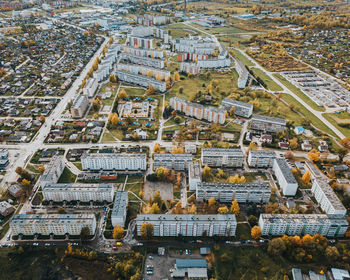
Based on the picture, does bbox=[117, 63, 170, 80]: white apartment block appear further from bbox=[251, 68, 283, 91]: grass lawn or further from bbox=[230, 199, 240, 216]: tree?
bbox=[230, 199, 240, 216]: tree

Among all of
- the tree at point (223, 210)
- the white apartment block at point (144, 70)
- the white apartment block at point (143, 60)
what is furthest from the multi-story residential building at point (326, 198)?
the white apartment block at point (143, 60)

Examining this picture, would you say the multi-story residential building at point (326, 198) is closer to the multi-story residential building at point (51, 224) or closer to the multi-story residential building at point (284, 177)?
the multi-story residential building at point (284, 177)

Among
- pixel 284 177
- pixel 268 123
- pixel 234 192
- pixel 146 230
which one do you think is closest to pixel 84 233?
pixel 146 230

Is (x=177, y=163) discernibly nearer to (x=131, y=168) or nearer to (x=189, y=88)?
(x=131, y=168)

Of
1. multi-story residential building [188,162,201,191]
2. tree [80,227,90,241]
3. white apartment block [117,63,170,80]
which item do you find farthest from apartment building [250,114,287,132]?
tree [80,227,90,241]

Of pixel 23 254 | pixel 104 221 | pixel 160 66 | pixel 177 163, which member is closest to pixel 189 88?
pixel 160 66

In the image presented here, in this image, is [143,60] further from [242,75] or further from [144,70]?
[242,75]
